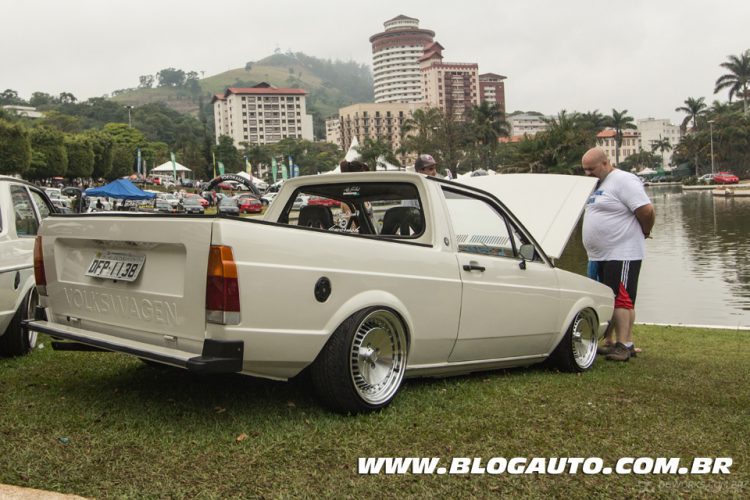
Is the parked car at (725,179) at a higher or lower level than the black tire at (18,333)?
higher

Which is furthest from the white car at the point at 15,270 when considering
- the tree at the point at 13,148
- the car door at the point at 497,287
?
the tree at the point at 13,148

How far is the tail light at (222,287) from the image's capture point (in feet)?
11.4

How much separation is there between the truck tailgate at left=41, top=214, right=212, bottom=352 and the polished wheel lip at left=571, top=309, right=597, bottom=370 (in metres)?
3.59

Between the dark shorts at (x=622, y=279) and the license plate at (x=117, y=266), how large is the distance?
449cm

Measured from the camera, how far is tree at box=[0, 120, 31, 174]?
5466cm

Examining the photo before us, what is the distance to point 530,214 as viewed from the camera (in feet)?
30.6

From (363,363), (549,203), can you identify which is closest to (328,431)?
(363,363)

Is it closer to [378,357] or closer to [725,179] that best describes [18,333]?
[378,357]

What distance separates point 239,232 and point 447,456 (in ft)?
5.17

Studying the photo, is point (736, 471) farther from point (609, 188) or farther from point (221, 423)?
point (609, 188)

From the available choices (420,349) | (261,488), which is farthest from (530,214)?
(261,488)

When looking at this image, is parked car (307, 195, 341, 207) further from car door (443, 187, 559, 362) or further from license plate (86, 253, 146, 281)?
license plate (86, 253, 146, 281)

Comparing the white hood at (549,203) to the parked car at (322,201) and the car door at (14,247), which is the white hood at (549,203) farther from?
the car door at (14,247)

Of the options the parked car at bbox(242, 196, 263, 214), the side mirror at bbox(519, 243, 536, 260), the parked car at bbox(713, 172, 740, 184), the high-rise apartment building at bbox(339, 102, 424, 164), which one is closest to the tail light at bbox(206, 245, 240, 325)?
the side mirror at bbox(519, 243, 536, 260)
